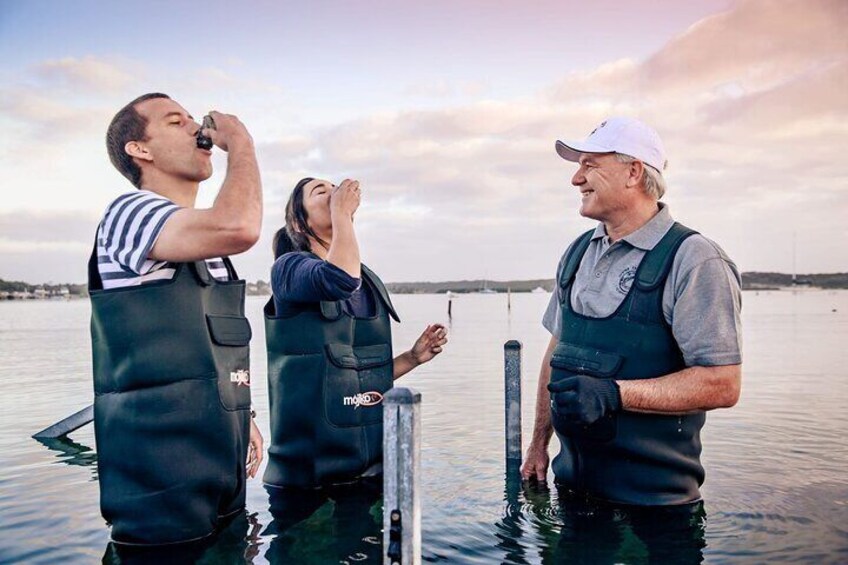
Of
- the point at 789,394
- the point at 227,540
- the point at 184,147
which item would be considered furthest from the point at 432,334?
the point at 789,394

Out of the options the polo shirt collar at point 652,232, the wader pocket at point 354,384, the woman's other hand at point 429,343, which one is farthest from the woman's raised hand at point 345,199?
the polo shirt collar at point 652,232

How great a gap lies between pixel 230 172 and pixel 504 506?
11.4ft

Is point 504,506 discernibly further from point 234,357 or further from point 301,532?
point 234,357

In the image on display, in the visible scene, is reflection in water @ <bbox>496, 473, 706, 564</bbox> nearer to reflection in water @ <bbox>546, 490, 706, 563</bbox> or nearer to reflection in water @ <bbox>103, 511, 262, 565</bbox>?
reflection in water @ <bbox>546, 490, 706, 563</bbox>

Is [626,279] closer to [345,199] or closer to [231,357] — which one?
[345,199]

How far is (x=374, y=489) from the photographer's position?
18.7 feet

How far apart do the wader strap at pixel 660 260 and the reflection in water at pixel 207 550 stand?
271 centimetres

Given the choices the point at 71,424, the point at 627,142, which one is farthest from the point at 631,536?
the point at 71,424

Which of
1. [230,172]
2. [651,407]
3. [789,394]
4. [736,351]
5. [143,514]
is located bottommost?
[789,394]

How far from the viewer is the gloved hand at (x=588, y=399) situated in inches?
169

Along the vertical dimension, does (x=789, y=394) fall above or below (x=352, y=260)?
below

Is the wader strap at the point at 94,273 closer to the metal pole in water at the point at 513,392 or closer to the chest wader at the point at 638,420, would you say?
the chest wader at the point at 638,420

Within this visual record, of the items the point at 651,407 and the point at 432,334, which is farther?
the point at 432,334

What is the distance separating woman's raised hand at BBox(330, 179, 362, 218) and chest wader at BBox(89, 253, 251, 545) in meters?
1.52
